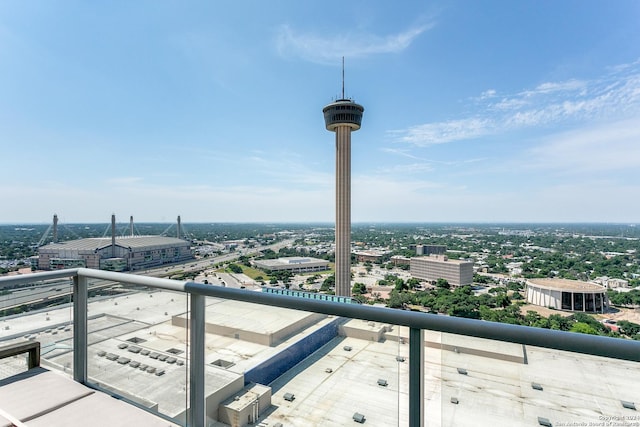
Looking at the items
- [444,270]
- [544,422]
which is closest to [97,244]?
[544,422]

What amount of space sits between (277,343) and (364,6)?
744 inches

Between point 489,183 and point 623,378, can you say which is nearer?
point 623,378

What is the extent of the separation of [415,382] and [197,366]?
1.01 metres

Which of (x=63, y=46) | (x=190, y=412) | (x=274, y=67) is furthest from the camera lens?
(x=274, y=67)

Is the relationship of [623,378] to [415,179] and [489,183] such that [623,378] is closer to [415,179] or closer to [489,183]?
[415,179]

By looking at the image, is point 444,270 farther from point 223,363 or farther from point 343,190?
point 223,363

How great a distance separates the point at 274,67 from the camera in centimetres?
1852

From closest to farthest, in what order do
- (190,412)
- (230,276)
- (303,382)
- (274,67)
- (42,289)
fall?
(303,382), (190,412), (42,289), (274,67), (230,276)

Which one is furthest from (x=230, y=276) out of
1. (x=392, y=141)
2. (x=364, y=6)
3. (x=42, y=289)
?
(x=42, y=289)

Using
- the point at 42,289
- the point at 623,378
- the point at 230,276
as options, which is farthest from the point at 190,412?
the point at 230,276

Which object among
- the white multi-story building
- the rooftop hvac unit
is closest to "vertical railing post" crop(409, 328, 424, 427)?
the rooftop hvac unit

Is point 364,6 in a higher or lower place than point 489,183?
higher

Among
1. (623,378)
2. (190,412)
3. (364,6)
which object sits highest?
(364,6)

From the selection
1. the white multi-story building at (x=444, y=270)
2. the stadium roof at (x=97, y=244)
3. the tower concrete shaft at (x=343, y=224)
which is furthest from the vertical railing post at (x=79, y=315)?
the white multi-story building at (x=444, y=270)
